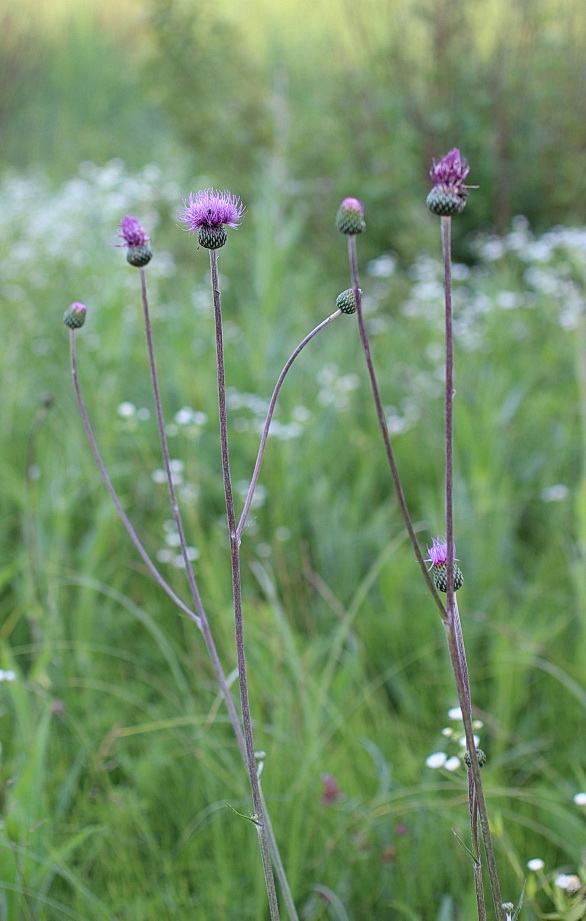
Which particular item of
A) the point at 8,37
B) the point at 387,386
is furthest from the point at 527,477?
the point at 8,37

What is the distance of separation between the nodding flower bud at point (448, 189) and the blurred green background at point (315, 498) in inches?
30.3

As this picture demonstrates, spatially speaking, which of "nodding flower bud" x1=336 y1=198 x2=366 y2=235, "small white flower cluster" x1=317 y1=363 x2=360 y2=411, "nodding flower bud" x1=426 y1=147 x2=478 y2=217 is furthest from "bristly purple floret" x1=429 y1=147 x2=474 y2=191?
"small white flower cluster" x1=317 y1=363 x2=360 y2=411

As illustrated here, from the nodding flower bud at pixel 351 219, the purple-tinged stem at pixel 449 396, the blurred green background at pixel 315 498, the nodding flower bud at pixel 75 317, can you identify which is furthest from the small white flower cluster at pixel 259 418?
the purple-tinged stem at pixel 449 396

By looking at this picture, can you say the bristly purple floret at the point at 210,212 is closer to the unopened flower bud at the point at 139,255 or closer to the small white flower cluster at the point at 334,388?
the unopened flower bud at the point at 139,255

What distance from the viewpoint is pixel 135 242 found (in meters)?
1.03

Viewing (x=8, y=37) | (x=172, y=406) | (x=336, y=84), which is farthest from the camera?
(x=8, y=37)

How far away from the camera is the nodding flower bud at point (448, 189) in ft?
2.56

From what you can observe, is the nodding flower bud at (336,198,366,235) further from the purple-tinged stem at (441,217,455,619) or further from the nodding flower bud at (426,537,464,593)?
the nodding flower bud at (426,537,464,593)

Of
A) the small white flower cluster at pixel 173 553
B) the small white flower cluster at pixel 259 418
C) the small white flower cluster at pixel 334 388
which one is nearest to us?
the small white flower cluster at pixel 173 553

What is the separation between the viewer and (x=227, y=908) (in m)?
1.42

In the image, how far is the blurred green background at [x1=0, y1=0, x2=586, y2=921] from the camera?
1.53 meters

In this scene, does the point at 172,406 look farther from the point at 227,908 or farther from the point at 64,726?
the point at 227,908

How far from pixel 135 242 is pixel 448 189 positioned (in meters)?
0.38

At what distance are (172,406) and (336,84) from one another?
9.67 ft
